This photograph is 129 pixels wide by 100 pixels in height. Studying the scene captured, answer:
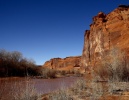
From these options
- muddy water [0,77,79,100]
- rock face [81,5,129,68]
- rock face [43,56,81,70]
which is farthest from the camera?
rock face [43,56,81,70]

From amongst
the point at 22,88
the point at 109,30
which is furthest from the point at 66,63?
the point at 22,88

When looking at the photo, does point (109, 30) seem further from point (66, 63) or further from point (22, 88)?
point (66, 63)

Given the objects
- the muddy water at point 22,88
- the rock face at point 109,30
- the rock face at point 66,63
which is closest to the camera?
the muddy water at point 22,88

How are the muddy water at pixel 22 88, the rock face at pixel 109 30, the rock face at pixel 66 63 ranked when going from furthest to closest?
the rock face at pixel 66 63, the rock face at pixel 109 30, the muddy water at pixel 22 88

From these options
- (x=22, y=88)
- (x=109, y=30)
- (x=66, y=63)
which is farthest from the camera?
(x=66, y=63)

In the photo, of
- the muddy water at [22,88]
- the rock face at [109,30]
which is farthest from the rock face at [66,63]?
the muddy water at [22,88]

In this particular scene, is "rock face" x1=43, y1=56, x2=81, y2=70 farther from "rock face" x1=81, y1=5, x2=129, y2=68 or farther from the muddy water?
the muddy water

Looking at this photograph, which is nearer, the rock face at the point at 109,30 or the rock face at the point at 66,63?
the rock face at the point at 109,30

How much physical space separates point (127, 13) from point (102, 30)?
10.2 m

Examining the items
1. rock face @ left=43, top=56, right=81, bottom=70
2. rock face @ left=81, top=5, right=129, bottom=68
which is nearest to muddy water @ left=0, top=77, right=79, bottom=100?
rock face @ left=81, top=5, right=129, bottom=68

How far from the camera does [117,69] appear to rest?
1816 centimetres

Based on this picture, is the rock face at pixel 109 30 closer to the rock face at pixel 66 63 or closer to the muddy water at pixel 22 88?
the muddy water at pixel 22 88

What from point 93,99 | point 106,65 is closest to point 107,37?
point 106,65

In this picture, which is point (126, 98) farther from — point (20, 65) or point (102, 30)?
point (102, 30)
